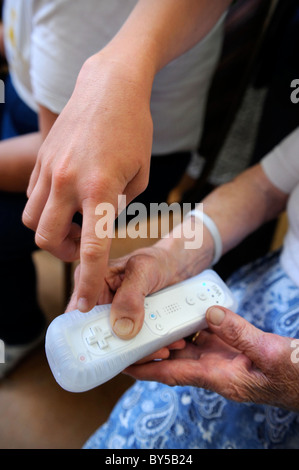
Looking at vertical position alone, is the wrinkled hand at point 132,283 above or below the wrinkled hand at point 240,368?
above

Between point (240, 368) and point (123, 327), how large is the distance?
0.54 feet

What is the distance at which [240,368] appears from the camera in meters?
0.49

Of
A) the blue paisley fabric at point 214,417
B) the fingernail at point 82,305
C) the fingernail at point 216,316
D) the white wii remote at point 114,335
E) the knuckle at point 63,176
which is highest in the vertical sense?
the knuckle at point 63,176

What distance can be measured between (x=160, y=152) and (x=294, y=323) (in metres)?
0.39

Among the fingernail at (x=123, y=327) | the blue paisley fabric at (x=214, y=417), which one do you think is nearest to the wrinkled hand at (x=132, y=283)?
the fingernail at (x=123, y=327)

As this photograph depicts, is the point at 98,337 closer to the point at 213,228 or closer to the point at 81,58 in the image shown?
the point at 213,228

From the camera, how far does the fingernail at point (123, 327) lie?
438 mm

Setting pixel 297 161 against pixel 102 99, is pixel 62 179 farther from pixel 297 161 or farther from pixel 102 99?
pixel 297 161

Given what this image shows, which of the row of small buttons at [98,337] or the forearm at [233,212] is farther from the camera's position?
the forearm at [233,212]

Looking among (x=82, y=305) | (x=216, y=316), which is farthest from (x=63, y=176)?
(x=216, y=316)

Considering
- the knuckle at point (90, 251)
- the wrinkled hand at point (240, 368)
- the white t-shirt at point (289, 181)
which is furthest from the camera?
the white t-shirt at point (289, 181)

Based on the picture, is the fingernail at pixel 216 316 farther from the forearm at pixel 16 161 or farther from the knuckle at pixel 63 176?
the forearm at pixel 16 161

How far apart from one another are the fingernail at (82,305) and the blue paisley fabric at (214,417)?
0.26 meters
